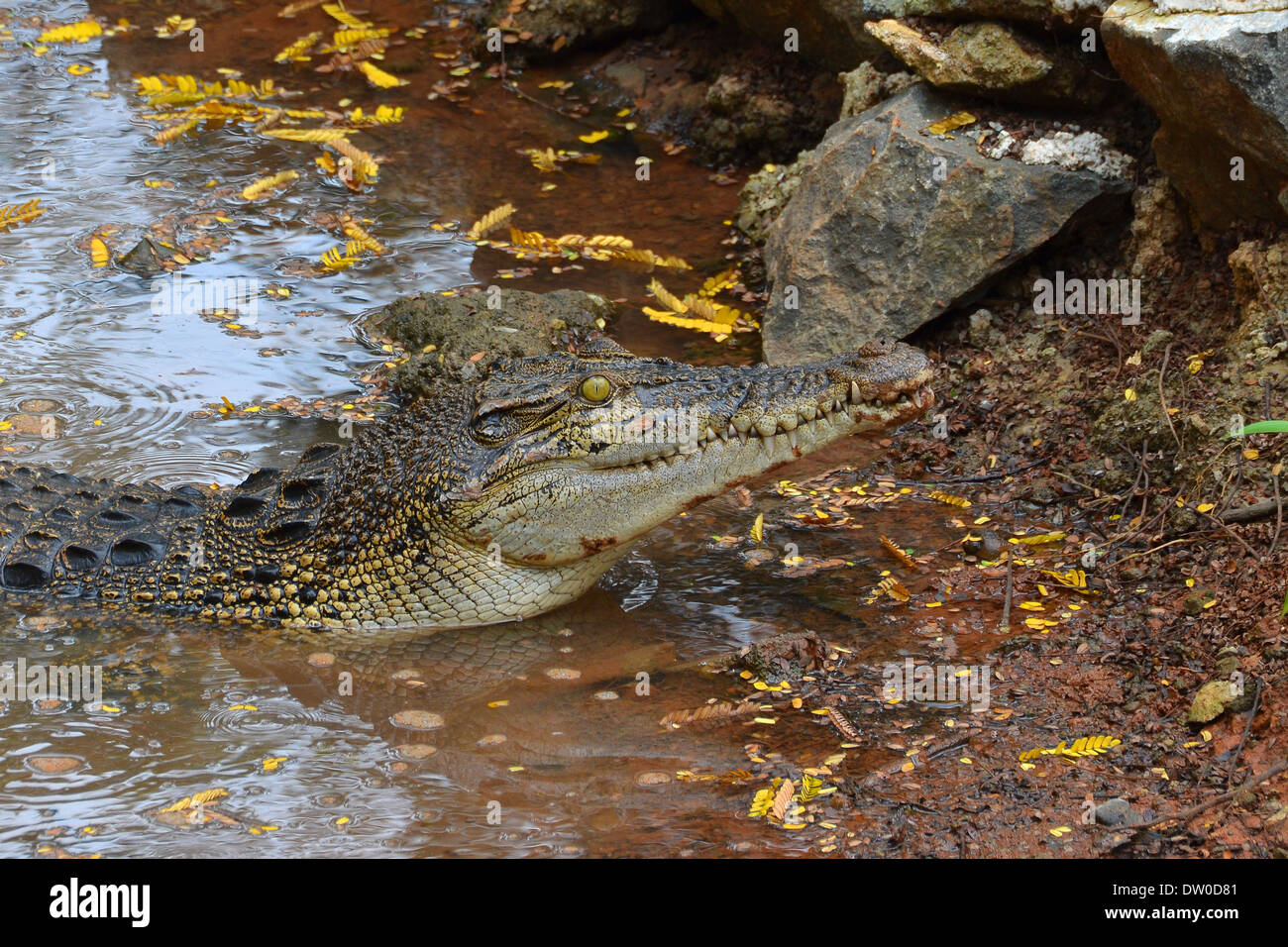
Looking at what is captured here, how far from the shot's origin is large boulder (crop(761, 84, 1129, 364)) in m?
6.82

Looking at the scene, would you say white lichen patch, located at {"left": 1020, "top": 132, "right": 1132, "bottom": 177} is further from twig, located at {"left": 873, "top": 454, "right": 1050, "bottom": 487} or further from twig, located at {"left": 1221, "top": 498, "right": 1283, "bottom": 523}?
twig, located at {"left": 1221, "top": 498, "right": 1283, "bottom": 523}

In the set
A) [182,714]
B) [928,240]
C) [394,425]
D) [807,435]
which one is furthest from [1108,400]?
[182,714]

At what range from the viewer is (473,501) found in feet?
16.5

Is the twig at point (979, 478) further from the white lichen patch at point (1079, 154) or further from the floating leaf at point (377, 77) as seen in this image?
the floating leaf at point (377, 77)

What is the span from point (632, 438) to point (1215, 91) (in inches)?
118

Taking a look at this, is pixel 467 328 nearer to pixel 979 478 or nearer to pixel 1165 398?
pixel 979 478

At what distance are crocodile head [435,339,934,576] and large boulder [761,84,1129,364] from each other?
2.15 meters

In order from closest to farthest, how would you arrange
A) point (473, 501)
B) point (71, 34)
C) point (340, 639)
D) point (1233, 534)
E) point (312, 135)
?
point (1233, 534), point (473, 501), point (340, 639), point (312, 135), point (71, 34)

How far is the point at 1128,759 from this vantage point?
4082 millimetres

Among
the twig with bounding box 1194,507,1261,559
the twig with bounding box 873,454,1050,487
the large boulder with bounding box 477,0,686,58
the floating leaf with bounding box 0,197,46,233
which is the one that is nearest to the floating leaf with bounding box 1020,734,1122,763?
the twig with bounding box 1194,507,1261,559

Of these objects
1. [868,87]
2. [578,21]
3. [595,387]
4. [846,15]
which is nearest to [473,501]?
[595,387]

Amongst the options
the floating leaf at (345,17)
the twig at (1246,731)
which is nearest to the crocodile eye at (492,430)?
the twig at (1246,731)

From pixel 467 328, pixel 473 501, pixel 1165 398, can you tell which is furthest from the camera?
pixel 467 328

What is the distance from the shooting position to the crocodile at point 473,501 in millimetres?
4977
